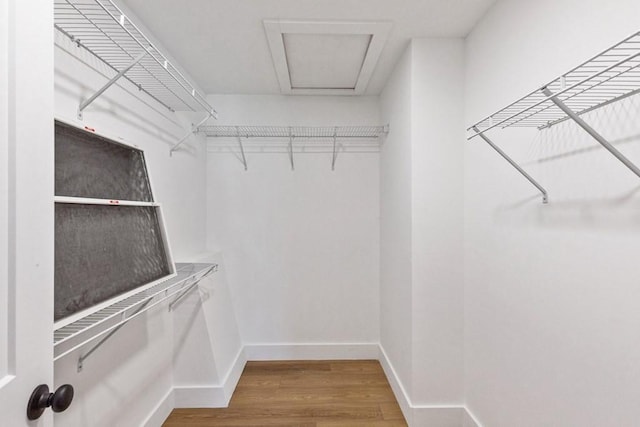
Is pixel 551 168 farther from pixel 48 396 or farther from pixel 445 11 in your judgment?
pixel 48 396

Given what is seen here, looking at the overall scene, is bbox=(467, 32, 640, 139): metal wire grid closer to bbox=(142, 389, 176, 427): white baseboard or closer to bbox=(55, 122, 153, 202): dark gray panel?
bbox=(55, 122, 153, 202): dark gray panel

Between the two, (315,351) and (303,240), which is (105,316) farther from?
(315,351)

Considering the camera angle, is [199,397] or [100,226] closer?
[100,226]

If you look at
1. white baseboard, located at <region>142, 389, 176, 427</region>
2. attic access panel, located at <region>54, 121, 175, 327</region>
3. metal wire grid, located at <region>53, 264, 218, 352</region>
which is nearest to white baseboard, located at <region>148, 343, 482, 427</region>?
white baseboard, located at <region>142, 389, 176, 427</region>

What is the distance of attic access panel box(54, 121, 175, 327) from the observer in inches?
44.8

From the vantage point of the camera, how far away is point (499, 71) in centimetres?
163

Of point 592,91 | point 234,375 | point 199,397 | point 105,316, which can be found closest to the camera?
point 592,91

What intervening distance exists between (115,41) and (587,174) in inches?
72.2

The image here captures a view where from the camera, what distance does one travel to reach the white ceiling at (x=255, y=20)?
167 centimetres

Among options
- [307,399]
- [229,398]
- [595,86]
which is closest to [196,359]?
[229,398]

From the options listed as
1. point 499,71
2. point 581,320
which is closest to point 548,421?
point 581,320

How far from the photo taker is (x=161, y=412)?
204 cm

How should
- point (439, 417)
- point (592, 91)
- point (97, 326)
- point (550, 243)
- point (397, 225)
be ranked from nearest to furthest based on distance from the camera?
point (592, 91) < point (550, 243) < point (97, 326) < point (439, 417) < point (397, 225)

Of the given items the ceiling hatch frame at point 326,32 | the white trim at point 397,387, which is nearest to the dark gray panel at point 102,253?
the ceiling hatch frame at point 326,32
